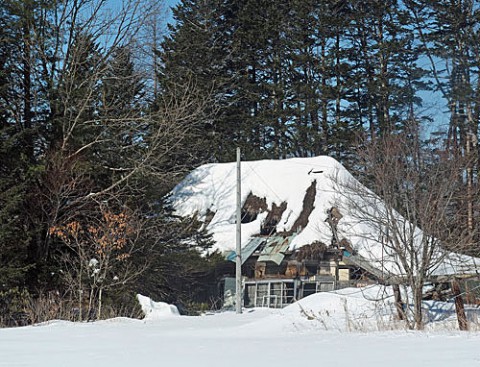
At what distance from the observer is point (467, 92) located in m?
31.1

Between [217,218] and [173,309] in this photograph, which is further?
[217,218]

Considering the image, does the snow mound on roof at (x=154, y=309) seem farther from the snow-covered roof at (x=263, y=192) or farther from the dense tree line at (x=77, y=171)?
the snow-covered roof at (x=263, y=192)

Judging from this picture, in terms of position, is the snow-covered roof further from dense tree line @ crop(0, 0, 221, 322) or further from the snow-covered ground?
the snow-covered ground

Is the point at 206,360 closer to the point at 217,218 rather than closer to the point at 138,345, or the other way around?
the point at 138,345

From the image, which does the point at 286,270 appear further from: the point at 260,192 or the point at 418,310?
the point at 418,310

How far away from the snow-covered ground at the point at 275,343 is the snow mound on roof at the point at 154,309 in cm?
426

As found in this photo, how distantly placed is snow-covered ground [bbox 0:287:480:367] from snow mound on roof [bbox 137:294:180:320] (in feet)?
14.0

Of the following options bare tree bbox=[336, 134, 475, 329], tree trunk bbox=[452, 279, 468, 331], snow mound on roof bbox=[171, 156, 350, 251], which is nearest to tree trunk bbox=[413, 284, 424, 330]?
bare tree bbox=[336, 134, 475, 329]

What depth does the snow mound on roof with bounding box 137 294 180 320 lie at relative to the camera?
19.5 m

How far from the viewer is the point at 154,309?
1992cm

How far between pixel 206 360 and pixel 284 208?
18.3 meters

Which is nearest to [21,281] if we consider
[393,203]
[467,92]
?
[393,203]

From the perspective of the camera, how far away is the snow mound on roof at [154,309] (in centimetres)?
1950

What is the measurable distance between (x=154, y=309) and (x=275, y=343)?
10446 mm
